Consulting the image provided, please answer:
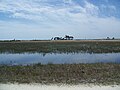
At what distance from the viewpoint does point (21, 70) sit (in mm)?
18219

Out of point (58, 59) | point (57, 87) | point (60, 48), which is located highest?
point (60, 48)

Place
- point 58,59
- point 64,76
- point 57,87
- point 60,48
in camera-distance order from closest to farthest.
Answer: point 57,87, point 64,76, point 58,59, point 60,48

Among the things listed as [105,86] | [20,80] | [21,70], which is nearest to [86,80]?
[105,86]

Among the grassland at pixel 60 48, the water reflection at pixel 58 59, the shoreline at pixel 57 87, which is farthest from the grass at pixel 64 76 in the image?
the grassland at pixel 60 48

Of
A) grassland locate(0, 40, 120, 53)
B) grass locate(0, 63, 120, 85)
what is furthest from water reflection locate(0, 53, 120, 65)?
grassland locate(0, 40, 120, 53)

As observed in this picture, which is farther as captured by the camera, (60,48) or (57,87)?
(60,48)

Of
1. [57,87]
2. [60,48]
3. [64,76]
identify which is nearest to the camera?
[57,87]

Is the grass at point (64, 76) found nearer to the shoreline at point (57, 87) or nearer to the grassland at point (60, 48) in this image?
the shoreline at point (57, 87)

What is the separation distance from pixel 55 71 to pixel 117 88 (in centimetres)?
627

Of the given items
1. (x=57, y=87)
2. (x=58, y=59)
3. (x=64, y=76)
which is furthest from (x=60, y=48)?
(x=57, y=87)

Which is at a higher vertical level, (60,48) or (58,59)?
(60,48)

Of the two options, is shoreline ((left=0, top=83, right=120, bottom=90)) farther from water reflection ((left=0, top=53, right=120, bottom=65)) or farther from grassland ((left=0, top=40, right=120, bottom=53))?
grassland ((left=0, top=40, right=120, bottom=53))

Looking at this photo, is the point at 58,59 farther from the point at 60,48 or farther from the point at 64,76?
the point at 60,48

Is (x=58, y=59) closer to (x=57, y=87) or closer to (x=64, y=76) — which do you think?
(x=64, y=76)
